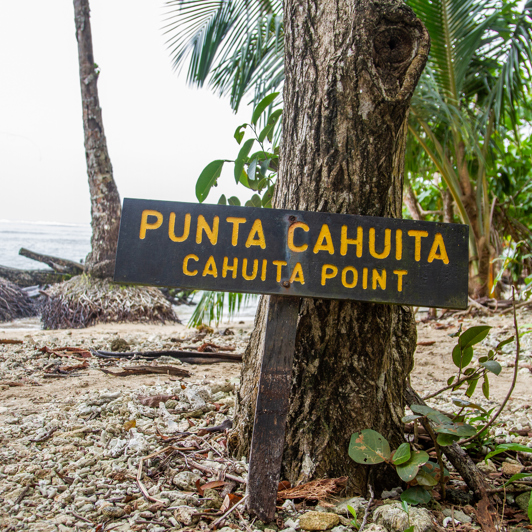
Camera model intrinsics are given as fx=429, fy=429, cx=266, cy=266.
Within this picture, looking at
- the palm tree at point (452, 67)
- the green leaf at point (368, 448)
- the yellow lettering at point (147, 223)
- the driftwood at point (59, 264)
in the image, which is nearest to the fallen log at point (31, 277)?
the driftwood at point (59, 264)

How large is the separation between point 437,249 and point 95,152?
5.94 metres

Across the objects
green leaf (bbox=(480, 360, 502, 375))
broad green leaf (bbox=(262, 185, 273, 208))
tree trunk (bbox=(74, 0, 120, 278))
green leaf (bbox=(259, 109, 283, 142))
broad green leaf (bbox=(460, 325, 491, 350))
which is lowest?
green leaf (bbox=(480, 360, 502, 375))

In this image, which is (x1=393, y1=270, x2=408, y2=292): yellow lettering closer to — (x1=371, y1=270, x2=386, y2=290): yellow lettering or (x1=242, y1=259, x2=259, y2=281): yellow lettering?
(x1=371, y1=270, x2=386, y2=290): yellow lettering

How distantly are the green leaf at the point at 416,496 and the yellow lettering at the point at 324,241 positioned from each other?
69 cm

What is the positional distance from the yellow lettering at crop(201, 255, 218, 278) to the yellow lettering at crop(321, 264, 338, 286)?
0.90 feet

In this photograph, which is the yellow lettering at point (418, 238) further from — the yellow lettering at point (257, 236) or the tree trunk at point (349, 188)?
the yellow lettering at point (257, 236)

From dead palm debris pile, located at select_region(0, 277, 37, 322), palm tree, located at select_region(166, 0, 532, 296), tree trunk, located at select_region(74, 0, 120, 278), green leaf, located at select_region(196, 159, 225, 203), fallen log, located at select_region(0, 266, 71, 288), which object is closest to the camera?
green leaf, located at select_region(196, 159, 225, 203)

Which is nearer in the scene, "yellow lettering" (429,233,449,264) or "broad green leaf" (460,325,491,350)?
"yellow lettering" (429,233,449,264)

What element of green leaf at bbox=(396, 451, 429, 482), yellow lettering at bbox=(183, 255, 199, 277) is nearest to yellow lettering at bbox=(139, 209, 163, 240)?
yellow lettering at bbox=(183, 255, 199, 277)

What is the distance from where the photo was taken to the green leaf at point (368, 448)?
1.15m

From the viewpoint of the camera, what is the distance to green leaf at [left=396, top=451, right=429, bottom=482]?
108 cm

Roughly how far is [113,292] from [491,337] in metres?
4.30

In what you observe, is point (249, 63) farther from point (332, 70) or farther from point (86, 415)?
point (86, 415)

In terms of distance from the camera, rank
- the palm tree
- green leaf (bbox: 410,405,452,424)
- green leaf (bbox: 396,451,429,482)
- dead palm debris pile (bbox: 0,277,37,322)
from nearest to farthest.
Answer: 1. green leaf (bbox: 396,451,429,482)
2. green leaf (bbox: 410,405,452,424)
3. the palm tree
4. dead palm debris pile (bbox: 0,277,37,322)
